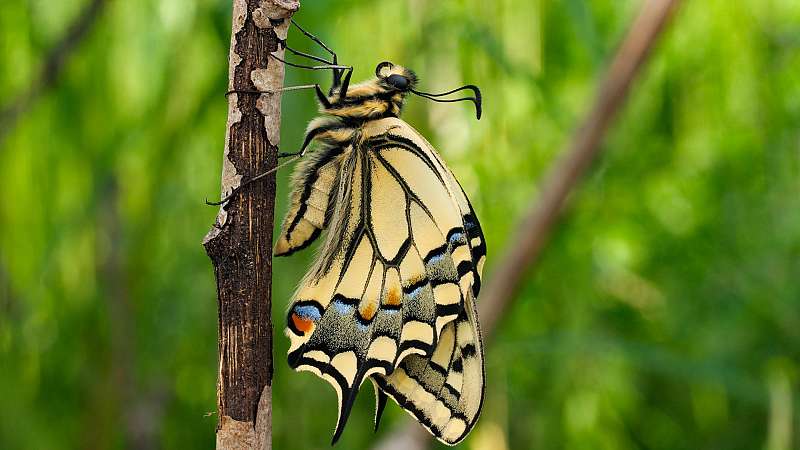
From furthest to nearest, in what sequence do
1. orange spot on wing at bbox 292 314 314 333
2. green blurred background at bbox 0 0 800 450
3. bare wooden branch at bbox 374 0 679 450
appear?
green blurred background at bbox 0 0 800 450 < bare wooden branch at bbox 374 0 679 450 < orange spot on wing at bbox 292 314 314 333

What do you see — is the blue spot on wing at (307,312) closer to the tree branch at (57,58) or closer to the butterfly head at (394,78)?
the butterfly head at (394,78)

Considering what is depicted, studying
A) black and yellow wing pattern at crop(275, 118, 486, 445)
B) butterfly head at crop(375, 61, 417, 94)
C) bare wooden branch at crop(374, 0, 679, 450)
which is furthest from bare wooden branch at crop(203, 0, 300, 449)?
bare wooden branch at crop(374, 0, 679, 450)

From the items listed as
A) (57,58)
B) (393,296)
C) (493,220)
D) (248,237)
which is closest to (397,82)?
(393,296)

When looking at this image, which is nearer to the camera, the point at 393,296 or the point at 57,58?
the point at 393,296

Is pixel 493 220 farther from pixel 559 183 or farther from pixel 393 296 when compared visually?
pixel 393 296

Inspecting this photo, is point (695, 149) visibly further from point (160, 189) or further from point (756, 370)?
point (160, 189)

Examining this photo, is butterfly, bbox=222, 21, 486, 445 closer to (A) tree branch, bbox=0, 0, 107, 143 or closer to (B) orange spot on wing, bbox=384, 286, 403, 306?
(B) orange spot on wing, bbox=384, 286, 403, 306
